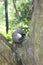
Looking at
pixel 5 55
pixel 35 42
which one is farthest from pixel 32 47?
pixel 5 55

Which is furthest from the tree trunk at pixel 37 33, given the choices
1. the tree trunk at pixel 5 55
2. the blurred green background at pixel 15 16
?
the blurred green background at pixel 15 16

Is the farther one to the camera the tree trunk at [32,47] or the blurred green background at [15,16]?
the blurred green background at [15,16]

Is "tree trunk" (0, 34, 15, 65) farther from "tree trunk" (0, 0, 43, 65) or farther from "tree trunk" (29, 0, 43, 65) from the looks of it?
"tree trunk" (29, 0, 43, 65)

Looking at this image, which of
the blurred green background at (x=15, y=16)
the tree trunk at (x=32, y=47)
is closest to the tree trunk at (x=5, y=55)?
the tree trunk at (x=32, y=47)

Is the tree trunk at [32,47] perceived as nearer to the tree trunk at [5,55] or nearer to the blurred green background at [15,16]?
the tree trunk at [5,55]

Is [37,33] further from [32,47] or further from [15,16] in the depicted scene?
[15,16]

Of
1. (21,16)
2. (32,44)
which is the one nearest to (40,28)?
(32,44)

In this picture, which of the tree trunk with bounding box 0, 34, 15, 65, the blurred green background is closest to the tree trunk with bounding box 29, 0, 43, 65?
the tree trunk with bounding box 0, 34, 15, 65

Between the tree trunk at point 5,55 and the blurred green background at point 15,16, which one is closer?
the tree trunk at point 5,55

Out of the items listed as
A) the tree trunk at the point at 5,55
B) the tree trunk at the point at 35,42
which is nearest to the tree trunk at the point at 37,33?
the tree trunk at the point at 35,42

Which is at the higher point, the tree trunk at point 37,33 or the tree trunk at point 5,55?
the tree trunk at point 37,33

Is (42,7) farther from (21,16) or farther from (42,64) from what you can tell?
(21,16)

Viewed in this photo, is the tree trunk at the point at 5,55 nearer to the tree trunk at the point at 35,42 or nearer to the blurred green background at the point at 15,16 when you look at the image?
the tree trunk at the point at 35,42

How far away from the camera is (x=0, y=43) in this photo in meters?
1.15
